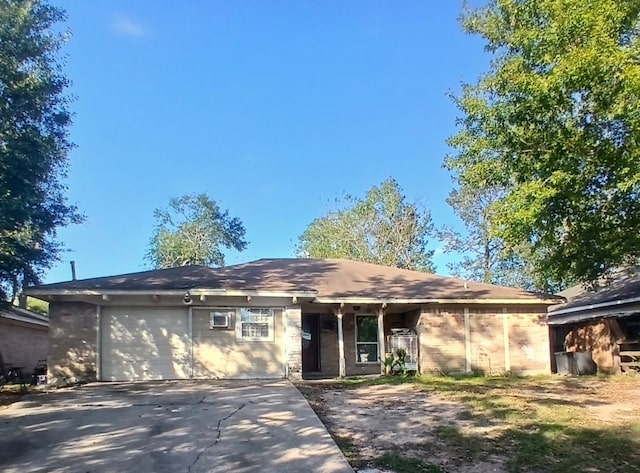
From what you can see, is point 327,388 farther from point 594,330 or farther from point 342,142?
point 342,142

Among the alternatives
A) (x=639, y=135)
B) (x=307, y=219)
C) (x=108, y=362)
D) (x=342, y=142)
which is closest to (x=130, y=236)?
(x=307, y=219)

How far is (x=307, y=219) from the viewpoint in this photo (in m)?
45.4

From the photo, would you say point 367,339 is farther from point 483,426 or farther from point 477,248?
point 477,248

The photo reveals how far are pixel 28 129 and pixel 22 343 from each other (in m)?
11.0

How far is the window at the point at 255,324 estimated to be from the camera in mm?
15734

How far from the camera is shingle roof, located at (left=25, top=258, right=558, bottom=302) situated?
15.4m

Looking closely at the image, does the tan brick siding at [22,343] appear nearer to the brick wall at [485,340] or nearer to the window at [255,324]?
the window at [255,324]

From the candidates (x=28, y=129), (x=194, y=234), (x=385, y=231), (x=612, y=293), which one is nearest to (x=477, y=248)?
(x=385, y=231)

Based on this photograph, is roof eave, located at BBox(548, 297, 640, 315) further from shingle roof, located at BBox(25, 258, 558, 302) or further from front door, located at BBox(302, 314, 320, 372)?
front door, located at BBox(302, 314, 320, 372)

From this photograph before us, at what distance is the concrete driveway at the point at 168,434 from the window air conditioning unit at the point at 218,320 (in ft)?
12.8

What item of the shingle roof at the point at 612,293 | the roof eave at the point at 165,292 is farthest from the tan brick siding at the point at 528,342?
the roof eave at the point at 165,292

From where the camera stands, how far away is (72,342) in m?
15.0

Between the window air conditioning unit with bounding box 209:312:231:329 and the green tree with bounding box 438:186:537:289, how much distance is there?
24.3m

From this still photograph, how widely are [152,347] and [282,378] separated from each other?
12.2 feet
